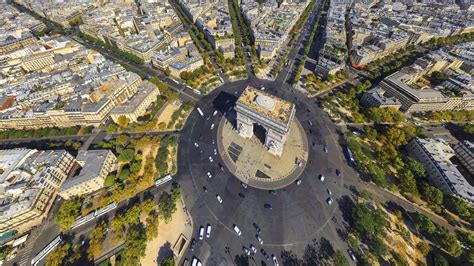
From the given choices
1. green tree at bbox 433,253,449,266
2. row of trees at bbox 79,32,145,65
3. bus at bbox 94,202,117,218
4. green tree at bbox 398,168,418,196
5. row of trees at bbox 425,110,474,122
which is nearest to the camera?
green tree at bbox 433,253,449,266

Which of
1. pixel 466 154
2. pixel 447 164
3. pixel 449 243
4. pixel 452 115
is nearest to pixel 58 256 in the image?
pixel 449 243

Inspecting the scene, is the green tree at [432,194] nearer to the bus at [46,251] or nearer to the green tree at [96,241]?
the green tree at [96,241]

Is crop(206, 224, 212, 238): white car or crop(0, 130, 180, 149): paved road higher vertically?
crop(0, 130, 180, 149): paved road

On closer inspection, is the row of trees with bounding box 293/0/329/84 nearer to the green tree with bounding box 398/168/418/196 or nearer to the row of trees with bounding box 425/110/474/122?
the row of trees with bounding box 425/110/474/122

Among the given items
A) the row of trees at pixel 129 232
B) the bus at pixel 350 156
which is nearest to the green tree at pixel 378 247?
the bus at pixel 350 156

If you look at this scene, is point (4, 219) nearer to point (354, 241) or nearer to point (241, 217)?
point (241, 217)

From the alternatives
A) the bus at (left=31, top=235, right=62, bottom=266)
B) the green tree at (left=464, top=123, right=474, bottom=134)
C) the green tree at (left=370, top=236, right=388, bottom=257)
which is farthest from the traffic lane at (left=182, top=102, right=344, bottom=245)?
the green tree at (left=464, top=123, right=474, bottom=134)
